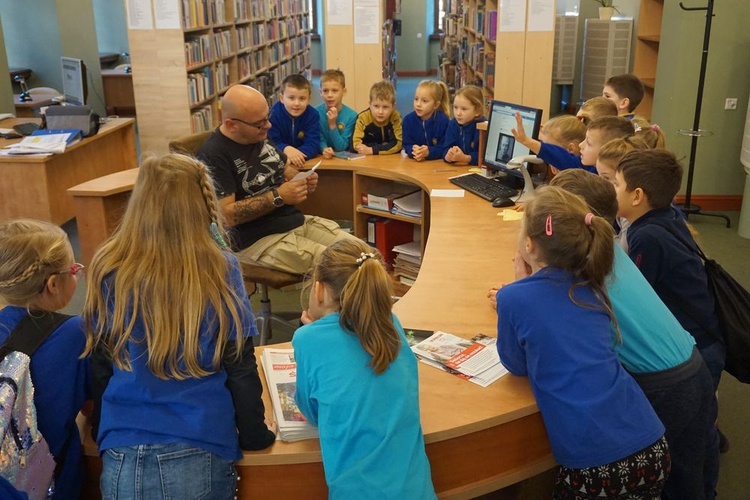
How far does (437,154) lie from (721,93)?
2.51 m

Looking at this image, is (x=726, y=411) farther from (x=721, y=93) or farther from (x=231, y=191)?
(x=721, y=93)

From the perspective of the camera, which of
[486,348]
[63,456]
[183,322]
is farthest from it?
[486,348]

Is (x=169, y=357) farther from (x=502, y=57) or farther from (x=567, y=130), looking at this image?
(x=502, y=57)

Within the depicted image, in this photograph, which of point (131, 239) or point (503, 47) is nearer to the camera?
point (131, 239)

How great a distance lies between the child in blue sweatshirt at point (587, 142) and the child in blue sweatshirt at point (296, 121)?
52.7 inches

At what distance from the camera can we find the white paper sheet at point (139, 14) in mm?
5973

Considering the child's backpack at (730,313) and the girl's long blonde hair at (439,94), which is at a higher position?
the girl's long blonde hair at (439,94)

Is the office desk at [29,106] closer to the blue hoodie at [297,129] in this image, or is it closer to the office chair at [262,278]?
the blue hoodie at [297,129]

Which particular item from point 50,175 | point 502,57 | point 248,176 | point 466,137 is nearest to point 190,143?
point 248,176

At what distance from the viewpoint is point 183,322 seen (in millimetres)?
1463

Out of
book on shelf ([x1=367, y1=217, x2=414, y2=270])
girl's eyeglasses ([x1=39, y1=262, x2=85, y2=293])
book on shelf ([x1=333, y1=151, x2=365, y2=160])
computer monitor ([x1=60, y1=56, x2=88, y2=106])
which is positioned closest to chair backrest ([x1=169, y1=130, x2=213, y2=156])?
book on shelf ([x1=333, y1=151, x2=365, y2=160])

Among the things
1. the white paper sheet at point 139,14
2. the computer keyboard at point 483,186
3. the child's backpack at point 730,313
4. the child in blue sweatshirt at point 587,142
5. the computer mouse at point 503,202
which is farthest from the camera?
the white paper sheet at point 139,14

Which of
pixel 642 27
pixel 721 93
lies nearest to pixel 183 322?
pixel 721 93

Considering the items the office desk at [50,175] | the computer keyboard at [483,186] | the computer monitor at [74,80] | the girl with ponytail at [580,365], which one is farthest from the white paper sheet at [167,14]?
the girl with ponytail at [580,365]
